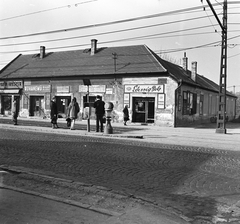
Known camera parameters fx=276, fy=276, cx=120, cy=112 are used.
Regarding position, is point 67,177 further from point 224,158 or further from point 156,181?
point 224,158

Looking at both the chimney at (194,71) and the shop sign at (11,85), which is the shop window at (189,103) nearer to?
the chimney at (194,71)

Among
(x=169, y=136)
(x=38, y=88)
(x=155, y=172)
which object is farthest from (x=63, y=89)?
(x=155, y=172)

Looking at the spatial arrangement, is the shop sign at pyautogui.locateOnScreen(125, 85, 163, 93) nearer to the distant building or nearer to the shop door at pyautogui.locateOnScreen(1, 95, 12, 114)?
the distant building

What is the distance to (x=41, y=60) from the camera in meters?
31.1

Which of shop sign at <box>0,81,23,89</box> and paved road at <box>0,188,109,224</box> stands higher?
shop sign at <box>0,81,23,89</box>

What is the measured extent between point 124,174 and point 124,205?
1.93 meters

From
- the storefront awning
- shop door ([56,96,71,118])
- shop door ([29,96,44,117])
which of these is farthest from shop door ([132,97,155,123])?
the storefront awning

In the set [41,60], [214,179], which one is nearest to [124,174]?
[214,179]

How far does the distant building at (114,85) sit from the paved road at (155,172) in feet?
45.4

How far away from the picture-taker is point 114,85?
24.3 m

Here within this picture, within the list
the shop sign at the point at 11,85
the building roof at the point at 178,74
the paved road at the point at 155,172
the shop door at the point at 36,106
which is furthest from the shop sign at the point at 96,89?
the paved road at the point at 155,172

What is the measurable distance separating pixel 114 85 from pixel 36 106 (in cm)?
944

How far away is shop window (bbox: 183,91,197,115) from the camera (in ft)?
79.7

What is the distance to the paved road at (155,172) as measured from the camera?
14.2 feet
